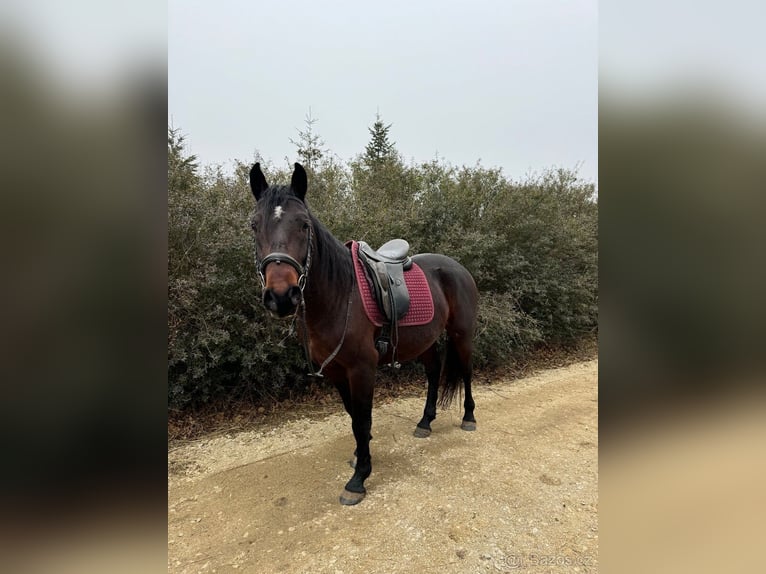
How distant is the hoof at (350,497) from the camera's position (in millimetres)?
2664

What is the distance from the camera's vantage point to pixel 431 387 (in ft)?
13.0

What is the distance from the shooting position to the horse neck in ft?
8.17

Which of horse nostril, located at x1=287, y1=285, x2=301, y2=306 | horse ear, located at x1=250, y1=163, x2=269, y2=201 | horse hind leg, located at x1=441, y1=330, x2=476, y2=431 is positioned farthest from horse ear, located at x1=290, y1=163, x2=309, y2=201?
horse hind leg, located at x1=441, y1=330, x2=476, y2=431

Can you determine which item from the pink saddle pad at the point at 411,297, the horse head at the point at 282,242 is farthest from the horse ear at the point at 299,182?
the pink saddle pad at the point at 411,297

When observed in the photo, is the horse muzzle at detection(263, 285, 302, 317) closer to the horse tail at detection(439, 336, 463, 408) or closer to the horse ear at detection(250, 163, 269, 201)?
the horse ear at detection(250, 163, 269, 201)

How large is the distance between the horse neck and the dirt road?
1352 millimetres

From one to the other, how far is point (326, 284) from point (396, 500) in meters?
1.64

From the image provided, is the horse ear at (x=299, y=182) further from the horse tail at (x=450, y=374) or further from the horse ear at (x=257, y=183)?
the horse tail at (x=450, y=374)

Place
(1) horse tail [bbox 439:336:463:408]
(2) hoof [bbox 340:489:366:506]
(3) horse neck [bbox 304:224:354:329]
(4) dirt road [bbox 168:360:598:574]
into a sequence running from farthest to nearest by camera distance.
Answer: (1) horse tail [bbox 439:336:463:408]
(2) hoof [bbox 340:489:366:506]
(3) horse neck [bbox 304:224:354:329]
(4) dirt road [bbox 168:360:598:574]

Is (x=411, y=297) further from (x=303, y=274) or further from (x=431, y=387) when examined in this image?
(x=303, y=274)

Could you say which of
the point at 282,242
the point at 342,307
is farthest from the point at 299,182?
the point at 342,307
